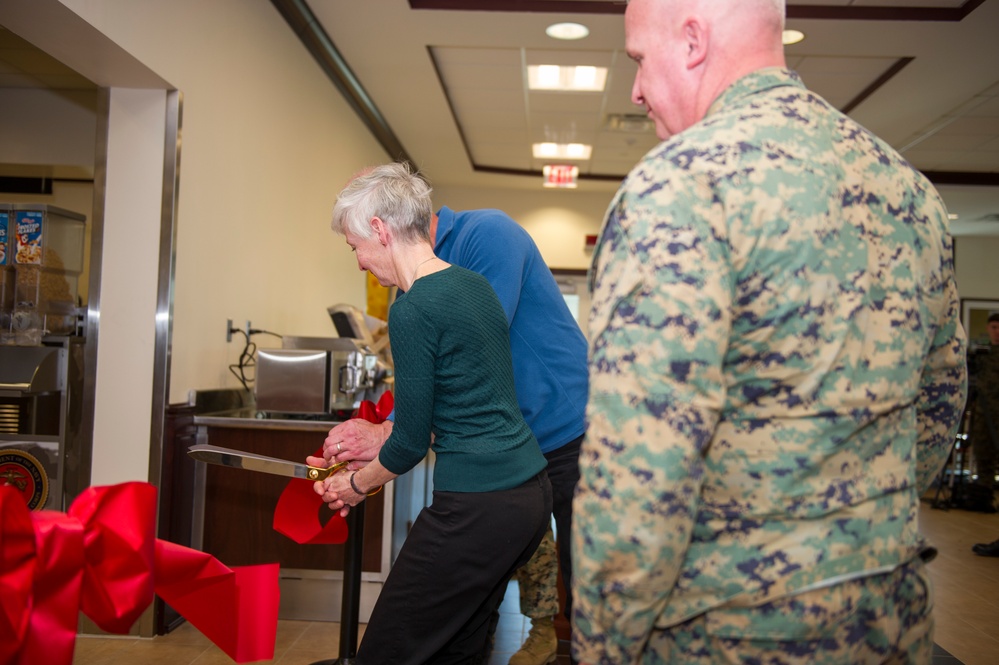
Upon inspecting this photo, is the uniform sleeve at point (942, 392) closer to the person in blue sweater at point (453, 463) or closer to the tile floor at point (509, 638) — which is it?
the person in blue sweater at point (453, 463)

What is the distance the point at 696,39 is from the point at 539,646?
251cm

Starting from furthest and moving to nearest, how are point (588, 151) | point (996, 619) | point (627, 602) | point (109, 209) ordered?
point (588, 151) → point (996, 619) → point (109, 209) → point (627, 602)

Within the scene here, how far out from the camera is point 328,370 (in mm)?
3580

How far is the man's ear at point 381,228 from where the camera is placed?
1.80 m

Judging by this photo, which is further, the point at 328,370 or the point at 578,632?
the point at 328,370

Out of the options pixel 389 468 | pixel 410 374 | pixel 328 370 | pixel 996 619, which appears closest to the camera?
pixel 410 374

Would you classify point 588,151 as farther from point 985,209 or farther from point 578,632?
point 578,632

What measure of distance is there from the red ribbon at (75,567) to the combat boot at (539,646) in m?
1.96

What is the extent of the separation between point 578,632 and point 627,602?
0.33ft

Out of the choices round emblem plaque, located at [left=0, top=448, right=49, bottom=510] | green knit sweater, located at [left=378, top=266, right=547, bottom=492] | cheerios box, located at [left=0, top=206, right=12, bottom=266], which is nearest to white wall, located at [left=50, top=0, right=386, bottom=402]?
round emblem plaque, located at [left=0, top=448, right=49, bottom=510]

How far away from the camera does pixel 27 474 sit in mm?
3332

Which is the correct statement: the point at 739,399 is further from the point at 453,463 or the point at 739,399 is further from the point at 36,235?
the point at 36,235

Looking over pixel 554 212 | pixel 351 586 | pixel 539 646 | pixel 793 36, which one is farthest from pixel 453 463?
pixel 554 212

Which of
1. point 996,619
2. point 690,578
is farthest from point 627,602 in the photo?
point 996,619
